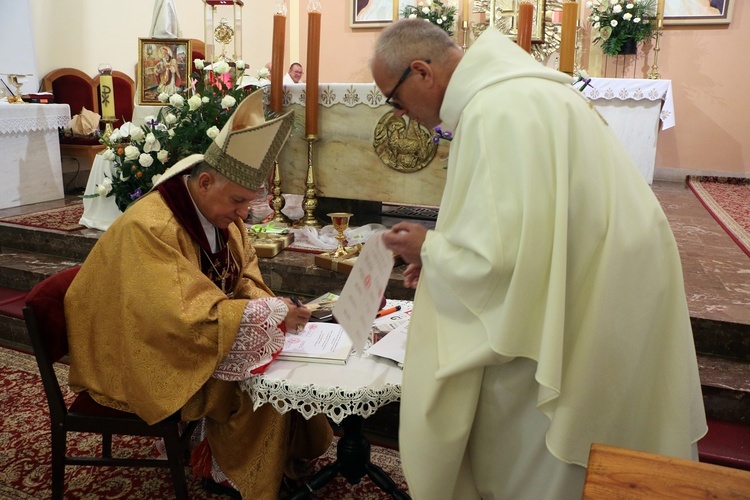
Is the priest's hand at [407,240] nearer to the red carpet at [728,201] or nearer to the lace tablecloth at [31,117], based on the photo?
the red carpet at [728,201]

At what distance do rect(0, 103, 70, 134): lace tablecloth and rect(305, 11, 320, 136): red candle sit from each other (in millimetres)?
2815

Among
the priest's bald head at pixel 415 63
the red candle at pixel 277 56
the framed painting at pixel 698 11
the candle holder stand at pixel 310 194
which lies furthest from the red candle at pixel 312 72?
the framed painting at pixel 698 11

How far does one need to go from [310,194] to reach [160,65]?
6.21 feet

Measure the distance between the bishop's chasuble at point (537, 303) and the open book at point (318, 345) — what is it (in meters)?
0.41

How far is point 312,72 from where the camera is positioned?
430 centimetres

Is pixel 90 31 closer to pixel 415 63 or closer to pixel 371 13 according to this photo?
pixel 371 13

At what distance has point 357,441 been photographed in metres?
2.39

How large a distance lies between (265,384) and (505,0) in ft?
28.6

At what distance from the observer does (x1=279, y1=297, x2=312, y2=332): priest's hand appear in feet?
7.28

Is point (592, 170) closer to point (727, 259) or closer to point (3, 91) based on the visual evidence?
point (727, 259)

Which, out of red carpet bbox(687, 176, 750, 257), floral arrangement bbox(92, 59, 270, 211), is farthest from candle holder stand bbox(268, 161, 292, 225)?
red carpet bbox(687, 176, 750, 257)

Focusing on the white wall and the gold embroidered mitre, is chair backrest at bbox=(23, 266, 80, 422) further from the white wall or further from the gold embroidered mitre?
the white wall

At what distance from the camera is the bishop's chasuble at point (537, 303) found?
4.99 ft

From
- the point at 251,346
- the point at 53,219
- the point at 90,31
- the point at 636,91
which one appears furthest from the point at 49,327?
the point at 636,91
